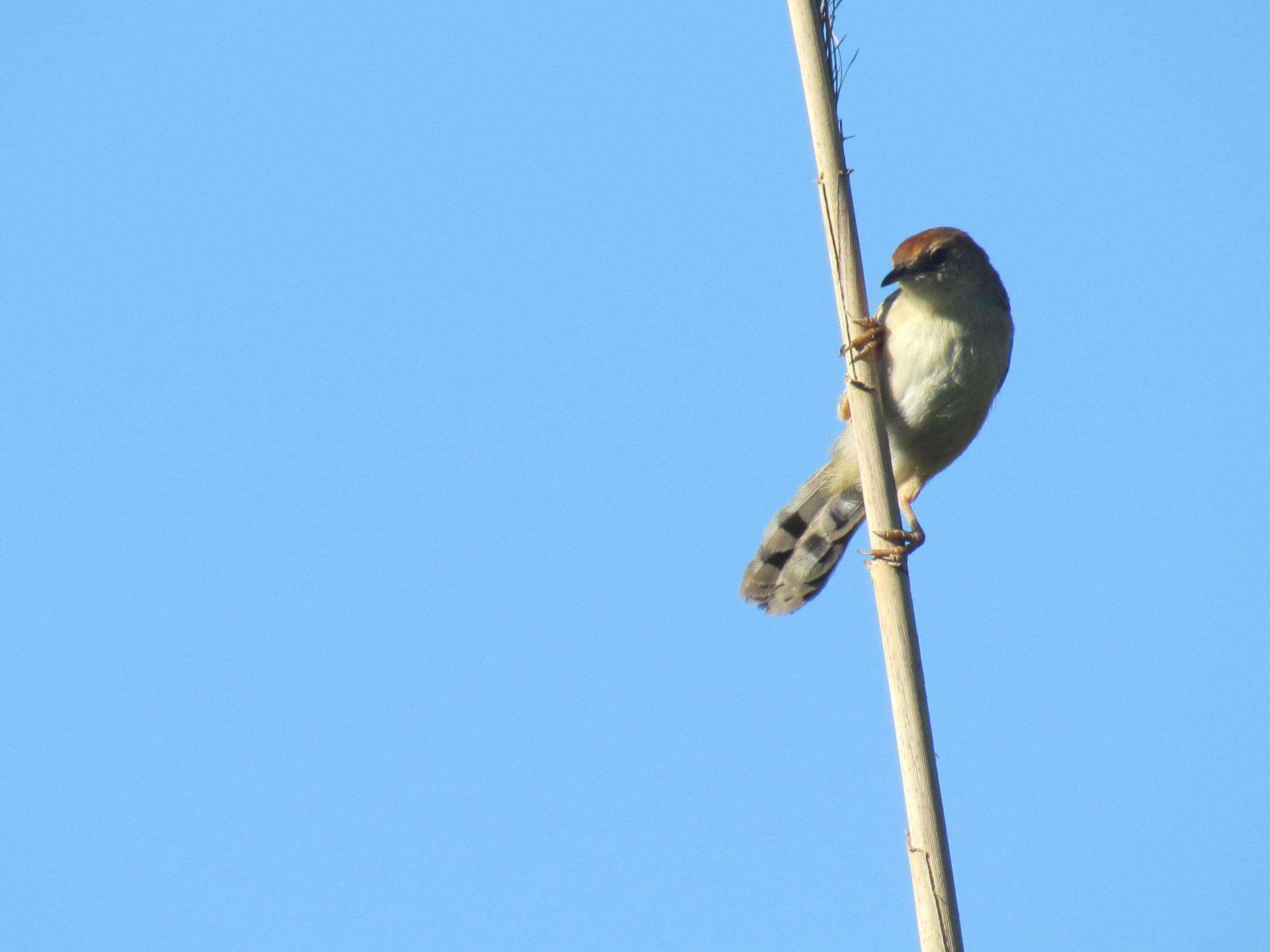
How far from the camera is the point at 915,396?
5.31 meters

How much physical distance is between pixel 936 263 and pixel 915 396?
65 cm

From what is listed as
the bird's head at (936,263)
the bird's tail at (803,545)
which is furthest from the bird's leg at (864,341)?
the bird's tail at (803,545)

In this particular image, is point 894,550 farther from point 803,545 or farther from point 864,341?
point 803,545

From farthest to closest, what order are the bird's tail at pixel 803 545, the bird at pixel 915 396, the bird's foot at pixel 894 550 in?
the bird's tail at pixel 803 545, the bird at pixel 915 396, the bird's foot at pixel 894 550

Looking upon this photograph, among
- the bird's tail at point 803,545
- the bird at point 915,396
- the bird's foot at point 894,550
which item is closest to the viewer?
the bird's foot at point 894,550

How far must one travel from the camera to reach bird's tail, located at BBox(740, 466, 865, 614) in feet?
18.2

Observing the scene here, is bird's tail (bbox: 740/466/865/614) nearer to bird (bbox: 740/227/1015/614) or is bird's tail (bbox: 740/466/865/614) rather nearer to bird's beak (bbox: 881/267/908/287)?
bird (bbox: 740/227/1015/614)

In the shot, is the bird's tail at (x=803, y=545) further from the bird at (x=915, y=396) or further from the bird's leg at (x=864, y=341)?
the bird's leg at (x=864, y=341)

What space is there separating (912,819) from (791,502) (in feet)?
10.2

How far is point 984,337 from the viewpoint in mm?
5559

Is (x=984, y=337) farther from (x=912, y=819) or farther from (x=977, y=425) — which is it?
(x=912, y=819)

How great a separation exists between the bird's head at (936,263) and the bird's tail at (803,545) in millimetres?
1047

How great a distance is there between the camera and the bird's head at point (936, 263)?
17.7 feet

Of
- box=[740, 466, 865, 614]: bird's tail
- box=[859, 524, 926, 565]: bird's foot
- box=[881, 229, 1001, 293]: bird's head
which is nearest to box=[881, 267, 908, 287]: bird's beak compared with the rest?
box=[881, 229, 1001, 293]: bird's head
